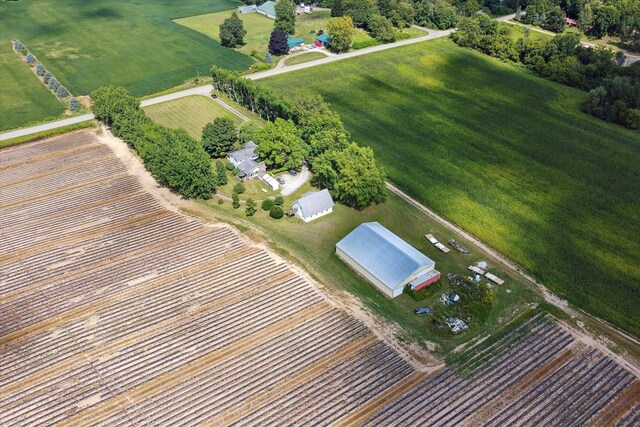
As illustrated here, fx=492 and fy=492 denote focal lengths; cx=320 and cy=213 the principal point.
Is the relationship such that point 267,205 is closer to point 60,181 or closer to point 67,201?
point 67,201

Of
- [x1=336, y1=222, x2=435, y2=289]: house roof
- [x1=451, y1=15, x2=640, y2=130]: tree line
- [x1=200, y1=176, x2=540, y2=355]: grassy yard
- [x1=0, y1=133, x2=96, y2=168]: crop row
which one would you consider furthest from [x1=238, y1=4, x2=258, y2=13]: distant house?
[x1=336, y1=222, x2=435, y2=289]: house roof

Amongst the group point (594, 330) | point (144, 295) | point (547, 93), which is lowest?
point (144, 295)

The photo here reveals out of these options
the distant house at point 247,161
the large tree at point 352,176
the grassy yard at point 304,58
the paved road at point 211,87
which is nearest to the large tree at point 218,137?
the distant house at point 247,161

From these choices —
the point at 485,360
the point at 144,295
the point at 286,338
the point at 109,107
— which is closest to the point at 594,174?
the point at 485,360

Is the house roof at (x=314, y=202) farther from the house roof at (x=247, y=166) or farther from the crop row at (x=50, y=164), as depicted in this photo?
the crop row at (x=50, y=164)

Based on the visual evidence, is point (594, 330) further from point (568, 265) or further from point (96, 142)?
point (96, 142)

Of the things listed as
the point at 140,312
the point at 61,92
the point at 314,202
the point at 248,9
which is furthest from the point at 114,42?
the point at 140,312
